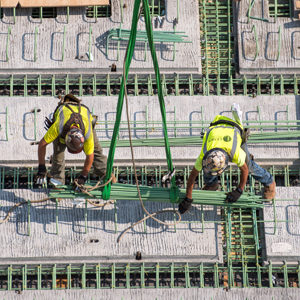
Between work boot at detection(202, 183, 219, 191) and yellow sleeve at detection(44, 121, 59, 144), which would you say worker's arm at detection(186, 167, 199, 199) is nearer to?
work boot at detection(202, 183, 219, 191)

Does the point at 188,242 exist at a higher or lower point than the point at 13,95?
lower

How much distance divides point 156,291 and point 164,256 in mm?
774

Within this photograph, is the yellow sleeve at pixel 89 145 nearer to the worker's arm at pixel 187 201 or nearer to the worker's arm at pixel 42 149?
the worker's arm at pixel 42 149

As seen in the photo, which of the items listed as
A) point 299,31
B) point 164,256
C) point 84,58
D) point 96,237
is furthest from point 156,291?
point 299,31

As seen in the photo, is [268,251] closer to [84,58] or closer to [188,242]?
[188,242]

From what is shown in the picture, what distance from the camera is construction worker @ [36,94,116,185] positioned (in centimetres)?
1331

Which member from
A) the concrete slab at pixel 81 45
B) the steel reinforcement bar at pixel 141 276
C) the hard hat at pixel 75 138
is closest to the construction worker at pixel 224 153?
the steel reinforcement bar at pixel 141 276

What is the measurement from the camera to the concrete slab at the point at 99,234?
50.4 ft

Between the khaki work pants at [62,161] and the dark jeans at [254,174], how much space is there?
2254 millimetres

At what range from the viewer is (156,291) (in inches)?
601

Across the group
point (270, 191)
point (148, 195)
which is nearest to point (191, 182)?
point (148, 195)

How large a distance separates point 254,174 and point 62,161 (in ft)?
13.4

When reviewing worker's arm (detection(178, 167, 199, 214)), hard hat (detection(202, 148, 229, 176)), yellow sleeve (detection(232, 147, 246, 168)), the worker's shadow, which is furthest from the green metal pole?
yellow sleeve (detection(232, 147, 246, 168))

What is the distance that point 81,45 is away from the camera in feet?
55.7
